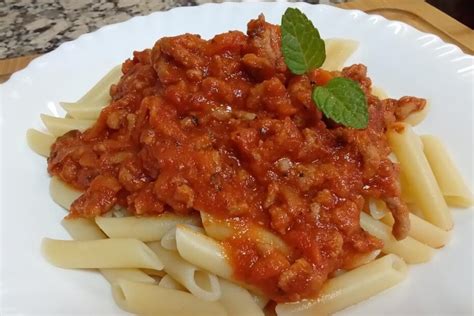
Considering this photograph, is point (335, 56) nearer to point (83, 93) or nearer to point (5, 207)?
point (83, 93)

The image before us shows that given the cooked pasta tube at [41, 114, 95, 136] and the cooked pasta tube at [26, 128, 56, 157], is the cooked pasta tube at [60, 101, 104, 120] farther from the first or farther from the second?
the cooked pasta tube at [26, 128, 56, 157]

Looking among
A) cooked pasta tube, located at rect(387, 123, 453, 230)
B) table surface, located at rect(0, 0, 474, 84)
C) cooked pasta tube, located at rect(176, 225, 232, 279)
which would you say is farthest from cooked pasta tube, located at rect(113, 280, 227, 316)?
table surface, located at rect(0, 0, 474, 84)

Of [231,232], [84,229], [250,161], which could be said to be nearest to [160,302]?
[231,232]

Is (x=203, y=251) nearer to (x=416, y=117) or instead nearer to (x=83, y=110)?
(x=83, y=110)

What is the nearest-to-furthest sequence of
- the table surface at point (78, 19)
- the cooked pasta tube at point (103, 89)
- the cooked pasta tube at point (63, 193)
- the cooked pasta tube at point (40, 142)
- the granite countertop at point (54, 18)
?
the cooked pasta tube at point (63, 193) → the cooked pasta tube at point (40, 142) → the cooked pasta tube at point (103, 89) → the table surface at point (78, 19) → the granite countertop at point (54, 18)

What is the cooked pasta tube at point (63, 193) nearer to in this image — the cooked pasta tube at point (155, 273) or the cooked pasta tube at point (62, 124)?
the cooked pasta tube at point (62, 124)

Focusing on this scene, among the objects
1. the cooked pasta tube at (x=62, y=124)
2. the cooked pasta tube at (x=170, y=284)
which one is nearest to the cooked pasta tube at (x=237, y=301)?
the cooked pasta tube at (x=170, y=284)
